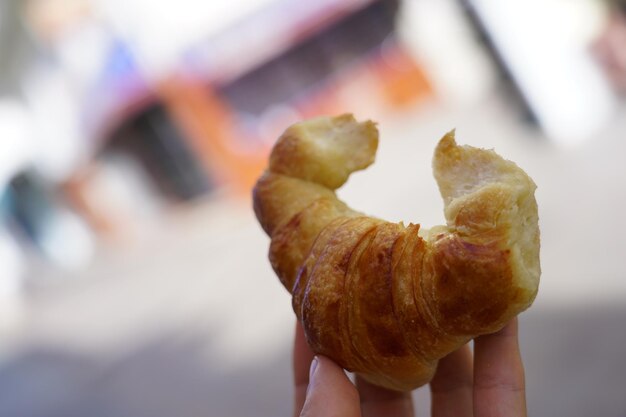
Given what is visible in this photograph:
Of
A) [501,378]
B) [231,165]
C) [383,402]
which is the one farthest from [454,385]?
[231,165]

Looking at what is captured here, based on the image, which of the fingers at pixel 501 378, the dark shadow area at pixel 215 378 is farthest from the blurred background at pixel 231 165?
the fingers at pixel 501 378

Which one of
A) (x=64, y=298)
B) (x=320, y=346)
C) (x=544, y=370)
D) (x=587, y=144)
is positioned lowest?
(x=544, y=370)

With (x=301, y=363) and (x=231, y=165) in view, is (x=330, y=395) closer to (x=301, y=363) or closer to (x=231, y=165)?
(x=301, y=363)

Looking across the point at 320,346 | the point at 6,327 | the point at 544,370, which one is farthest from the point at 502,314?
the point at 6,327

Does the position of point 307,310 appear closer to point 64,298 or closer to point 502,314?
point 502,314

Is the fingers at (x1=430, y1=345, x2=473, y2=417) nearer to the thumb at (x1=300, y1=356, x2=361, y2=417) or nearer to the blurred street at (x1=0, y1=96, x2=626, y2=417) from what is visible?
the thumb at (x1=300, y1=356, x2=361, y2=417)

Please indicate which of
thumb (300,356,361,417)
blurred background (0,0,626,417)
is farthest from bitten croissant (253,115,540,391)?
blurred background (0,0,626,417)
